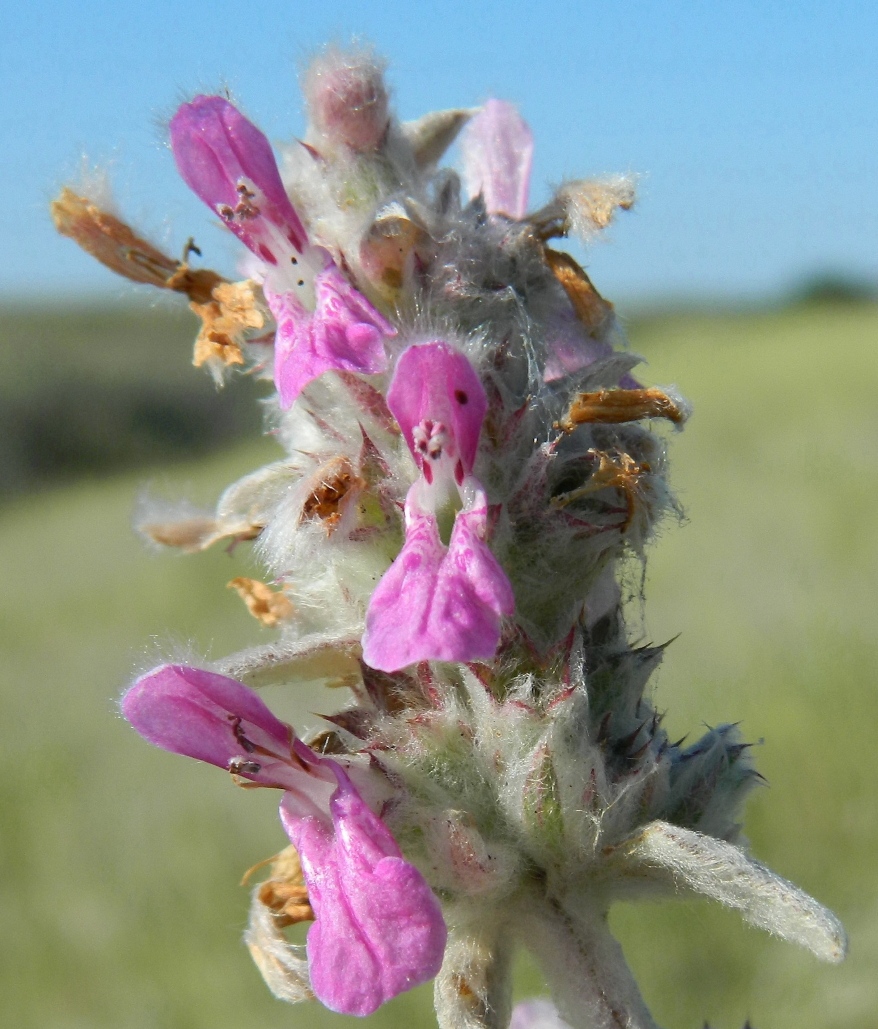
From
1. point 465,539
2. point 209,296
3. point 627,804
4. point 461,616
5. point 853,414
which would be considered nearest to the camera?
point 461,616

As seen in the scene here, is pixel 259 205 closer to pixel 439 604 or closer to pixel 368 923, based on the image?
pixel 439 604

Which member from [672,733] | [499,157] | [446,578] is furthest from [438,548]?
[672,733]

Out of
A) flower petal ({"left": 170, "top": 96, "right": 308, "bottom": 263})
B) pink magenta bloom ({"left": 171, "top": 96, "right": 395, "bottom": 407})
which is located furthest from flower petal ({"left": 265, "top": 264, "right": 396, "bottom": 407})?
flower petal ({"left": 170, "top": 96, "right": 308, "bottom": 263})

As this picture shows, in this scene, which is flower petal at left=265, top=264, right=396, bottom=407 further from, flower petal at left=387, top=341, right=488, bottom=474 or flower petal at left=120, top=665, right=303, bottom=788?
flower petal at left=120, top=665, right=303, bottom=788

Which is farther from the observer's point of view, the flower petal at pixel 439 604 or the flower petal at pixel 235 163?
the flower petal at pixel 235 163

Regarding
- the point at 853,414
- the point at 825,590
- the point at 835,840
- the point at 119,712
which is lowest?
the point at 835,840

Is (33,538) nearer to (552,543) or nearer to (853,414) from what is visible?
(853,414)

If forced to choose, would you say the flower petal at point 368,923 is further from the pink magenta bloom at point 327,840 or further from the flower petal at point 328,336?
the flower petal at point 328,336

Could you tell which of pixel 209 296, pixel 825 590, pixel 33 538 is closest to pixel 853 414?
pixel 825 590

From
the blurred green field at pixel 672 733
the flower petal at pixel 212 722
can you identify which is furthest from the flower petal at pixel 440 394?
the blurred green field at pixel 672 733
